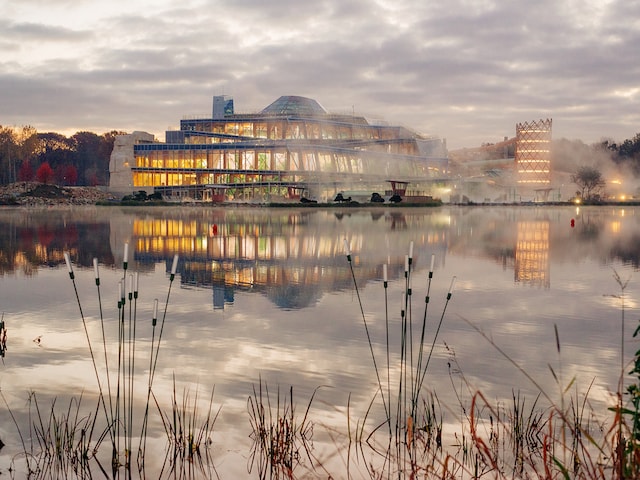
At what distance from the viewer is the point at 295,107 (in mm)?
179125

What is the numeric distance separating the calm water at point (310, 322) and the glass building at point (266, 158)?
109549 mm

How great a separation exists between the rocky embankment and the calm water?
96.0 metres

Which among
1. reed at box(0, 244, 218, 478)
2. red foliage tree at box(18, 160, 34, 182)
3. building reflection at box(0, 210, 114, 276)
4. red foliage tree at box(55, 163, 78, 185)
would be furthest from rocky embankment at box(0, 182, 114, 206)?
reed at box(0, 244, 218, 478)

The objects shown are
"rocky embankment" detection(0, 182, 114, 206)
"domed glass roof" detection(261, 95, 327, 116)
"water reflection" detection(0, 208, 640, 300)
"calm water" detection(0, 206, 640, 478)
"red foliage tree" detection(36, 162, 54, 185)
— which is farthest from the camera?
"domed glass roof" detection(261, 95, 327, 116)

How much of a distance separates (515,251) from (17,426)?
36.4 meters

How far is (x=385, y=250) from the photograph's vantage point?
42.2 meters

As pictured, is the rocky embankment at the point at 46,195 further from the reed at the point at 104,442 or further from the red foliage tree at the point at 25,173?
the reed at the point at 104,442

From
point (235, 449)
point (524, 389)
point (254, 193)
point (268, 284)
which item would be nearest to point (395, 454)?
point (235, 449)

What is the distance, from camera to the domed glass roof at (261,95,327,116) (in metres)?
177

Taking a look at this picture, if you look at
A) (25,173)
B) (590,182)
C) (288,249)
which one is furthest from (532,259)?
(25,173)

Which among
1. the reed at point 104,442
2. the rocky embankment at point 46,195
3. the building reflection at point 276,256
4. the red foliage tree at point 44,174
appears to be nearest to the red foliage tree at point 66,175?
the red foliage tree at point 44,174

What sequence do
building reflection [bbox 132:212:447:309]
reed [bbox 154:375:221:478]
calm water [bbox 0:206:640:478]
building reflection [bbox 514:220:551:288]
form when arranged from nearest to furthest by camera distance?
reed [bbox 154:375:221:478] → calm water [bbox 0:206:640:478] → building reflection [bbox 132:212:447:309] → building reflection [bbox 514:220:551:288]

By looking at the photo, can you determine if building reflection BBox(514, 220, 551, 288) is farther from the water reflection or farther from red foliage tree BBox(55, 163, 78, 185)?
red foliage tree BBox(55, 163, 78, 185)

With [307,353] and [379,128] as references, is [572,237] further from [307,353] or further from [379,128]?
[379,128]
